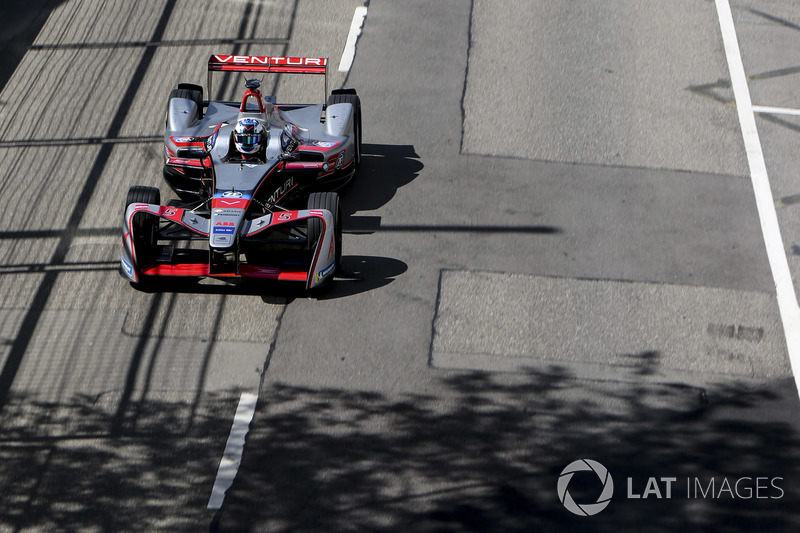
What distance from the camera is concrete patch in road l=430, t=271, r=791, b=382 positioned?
876 centimetres

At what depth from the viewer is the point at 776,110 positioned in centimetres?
1263

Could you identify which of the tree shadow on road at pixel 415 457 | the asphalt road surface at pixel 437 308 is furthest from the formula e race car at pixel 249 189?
the tree shadow on road at pixel 415 457

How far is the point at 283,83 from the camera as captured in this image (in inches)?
501

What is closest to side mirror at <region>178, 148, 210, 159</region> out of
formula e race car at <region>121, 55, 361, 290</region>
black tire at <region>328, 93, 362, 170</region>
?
formula e race car at <region>121, 55, 361, 290</region>

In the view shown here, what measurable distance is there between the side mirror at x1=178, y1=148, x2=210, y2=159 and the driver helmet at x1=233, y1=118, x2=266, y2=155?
18.8 inches

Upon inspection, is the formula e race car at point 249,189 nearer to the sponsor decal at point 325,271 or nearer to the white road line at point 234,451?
the sponsor decal at point 325,271

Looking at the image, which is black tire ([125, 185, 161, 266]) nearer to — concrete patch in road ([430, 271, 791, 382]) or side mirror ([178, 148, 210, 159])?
side mirror ([178, 148, 210, 159])

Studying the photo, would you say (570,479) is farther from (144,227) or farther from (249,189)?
(144,227)

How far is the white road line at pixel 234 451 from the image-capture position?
24.4 feet

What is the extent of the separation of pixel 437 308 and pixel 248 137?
8.74 ft

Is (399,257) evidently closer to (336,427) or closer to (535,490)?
(336,427)

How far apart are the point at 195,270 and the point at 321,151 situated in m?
2.05

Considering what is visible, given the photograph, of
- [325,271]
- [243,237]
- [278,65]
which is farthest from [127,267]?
[278,65]

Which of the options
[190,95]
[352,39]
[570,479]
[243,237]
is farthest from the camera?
[352,39]
